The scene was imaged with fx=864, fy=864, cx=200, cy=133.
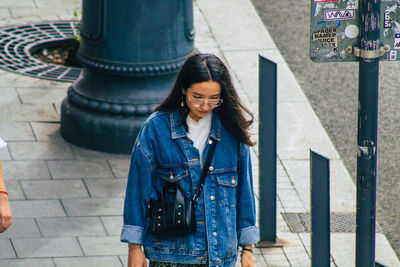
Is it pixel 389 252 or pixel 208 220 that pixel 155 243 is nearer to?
pixel 208 220

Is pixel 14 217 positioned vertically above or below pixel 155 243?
below

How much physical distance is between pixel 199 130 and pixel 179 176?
0.85ft

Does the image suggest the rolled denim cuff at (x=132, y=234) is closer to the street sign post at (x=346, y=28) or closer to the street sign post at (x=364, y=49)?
the street sign post at (x=364, y=49)

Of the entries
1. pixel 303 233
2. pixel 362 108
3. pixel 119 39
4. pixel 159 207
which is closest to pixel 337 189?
pixel 303 233

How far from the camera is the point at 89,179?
23.9ft

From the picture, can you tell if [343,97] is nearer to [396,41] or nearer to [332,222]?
[332,222]

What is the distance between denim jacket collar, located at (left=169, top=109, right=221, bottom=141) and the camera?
4234 mm

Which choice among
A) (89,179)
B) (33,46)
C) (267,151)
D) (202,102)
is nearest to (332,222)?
(267,151)

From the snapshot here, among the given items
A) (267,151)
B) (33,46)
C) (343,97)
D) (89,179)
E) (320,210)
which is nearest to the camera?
(320,210)

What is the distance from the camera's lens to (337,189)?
7430mm

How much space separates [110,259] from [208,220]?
1.97m

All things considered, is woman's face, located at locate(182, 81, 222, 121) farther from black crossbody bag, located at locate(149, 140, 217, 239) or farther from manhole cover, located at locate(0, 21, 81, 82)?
manhole cover, located at locate(0, 21, 81, 82)

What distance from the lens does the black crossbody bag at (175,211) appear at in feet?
13.7

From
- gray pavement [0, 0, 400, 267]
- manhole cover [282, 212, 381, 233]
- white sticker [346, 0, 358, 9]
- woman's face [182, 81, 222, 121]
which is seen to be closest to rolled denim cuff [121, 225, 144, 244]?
woman's face [182, 81, 222, 121]
